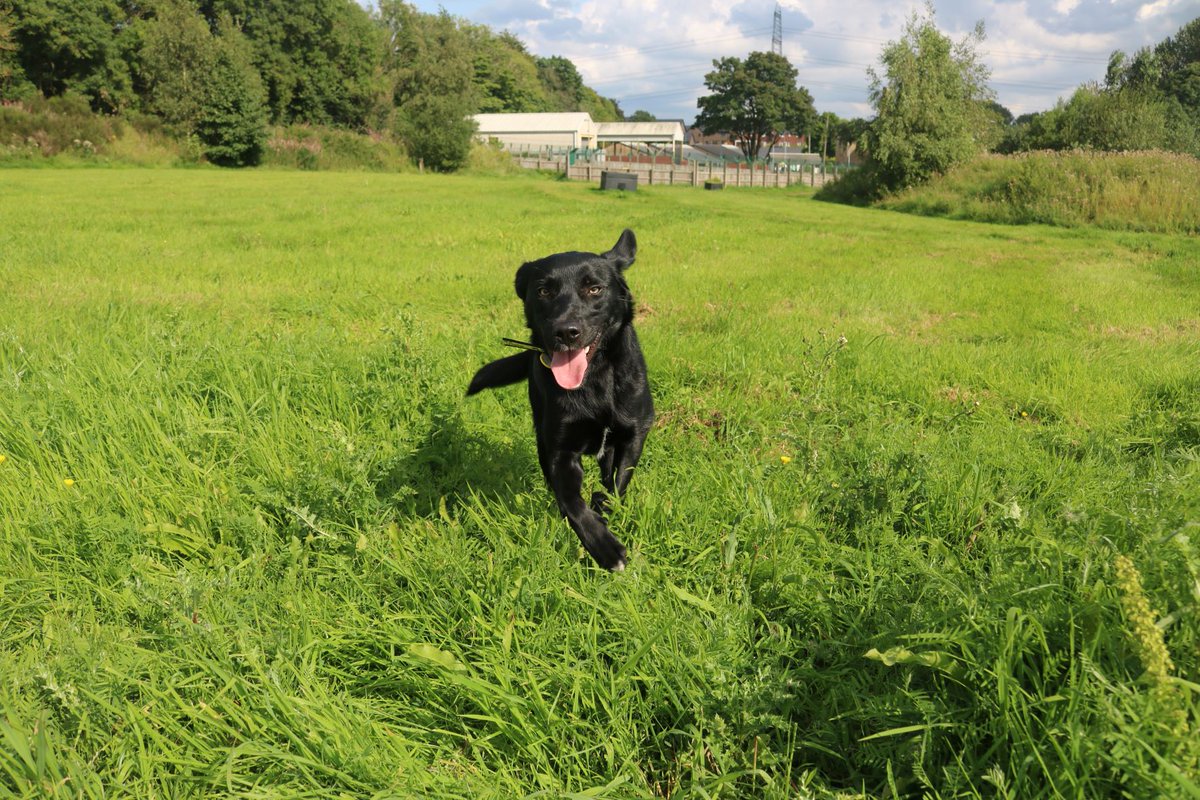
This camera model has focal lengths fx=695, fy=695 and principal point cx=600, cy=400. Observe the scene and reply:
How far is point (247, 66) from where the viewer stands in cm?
4506

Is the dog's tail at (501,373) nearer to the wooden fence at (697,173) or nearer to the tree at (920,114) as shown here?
the tree at (920,114)

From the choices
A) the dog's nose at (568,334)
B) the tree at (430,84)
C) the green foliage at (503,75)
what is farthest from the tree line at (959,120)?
the green foliage at (503,75)

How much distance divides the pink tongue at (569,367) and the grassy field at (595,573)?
1.88 feet

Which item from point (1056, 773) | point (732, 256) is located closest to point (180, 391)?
point (1056, 773)

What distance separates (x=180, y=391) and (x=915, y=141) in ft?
92.5

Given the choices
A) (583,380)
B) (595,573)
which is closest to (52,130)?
(583,380)

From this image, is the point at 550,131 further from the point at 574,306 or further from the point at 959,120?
the point at 574,306

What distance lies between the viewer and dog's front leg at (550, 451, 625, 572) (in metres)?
2.44

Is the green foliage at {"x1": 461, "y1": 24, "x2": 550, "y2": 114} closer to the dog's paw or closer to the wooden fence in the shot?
the wooden fence

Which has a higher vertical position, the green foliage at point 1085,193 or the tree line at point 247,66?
the tree line at point 247,66

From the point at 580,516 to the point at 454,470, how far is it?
3.62 ft

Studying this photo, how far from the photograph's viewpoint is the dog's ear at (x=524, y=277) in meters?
3.43

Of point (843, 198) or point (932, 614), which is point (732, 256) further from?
point (843, 198)

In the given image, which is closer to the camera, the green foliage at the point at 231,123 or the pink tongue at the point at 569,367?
the pink tongue at the point at 569,367
